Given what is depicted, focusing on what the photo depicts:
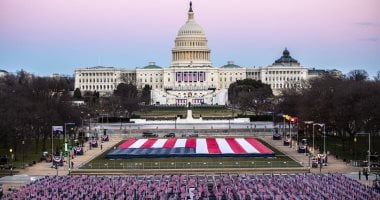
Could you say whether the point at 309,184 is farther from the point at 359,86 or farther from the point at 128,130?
the point at 128,130

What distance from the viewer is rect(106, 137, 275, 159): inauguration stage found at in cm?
6119

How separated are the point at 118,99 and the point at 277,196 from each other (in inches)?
3614

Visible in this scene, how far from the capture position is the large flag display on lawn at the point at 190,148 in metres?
61.4

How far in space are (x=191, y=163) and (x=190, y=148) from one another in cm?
1228

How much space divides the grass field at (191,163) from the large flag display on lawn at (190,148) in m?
1.72

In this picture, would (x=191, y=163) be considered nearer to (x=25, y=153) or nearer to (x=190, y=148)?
(x=190, y=148)

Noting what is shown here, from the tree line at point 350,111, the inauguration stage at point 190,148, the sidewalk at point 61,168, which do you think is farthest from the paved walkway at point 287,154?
the tree line at point 350,111

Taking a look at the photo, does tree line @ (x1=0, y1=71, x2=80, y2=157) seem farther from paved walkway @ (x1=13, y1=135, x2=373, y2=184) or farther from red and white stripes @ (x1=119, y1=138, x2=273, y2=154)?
red and white stripes @ (x1=119, y1=138, x2=273, y2=154)

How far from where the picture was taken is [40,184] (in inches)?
1650

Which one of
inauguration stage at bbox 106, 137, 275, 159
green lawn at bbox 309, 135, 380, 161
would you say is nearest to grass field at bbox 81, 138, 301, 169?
inauguration stage at bbox 106, 137, 275, 159

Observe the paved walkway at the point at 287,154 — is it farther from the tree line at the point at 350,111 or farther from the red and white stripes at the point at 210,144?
the tree line at the point at 350,111

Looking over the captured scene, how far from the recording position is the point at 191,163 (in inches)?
2162

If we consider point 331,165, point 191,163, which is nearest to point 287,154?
point 331,165

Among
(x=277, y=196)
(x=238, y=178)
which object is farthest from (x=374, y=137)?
(x=277, y=196)
